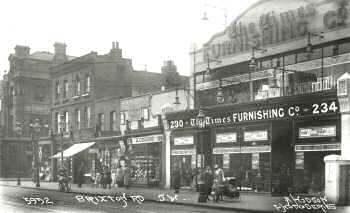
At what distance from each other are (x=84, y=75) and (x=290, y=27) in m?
25.2

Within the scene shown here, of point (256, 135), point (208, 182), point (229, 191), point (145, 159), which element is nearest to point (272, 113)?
point (256, 135)

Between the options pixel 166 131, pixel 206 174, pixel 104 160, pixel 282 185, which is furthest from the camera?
pixel 104 160

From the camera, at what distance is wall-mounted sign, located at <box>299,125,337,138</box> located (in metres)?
23.2

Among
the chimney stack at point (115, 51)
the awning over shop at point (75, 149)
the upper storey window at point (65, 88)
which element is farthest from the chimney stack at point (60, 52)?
the awning over shop at point (75, 149)

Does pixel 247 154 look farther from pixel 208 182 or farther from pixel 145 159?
pixel 145 159

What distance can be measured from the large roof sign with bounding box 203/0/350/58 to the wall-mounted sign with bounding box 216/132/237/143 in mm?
4925

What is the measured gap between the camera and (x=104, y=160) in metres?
41.3

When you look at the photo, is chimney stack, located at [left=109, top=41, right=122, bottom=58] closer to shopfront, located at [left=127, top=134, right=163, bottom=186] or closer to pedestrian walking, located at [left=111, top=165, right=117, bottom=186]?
pedestrian walking, located at [left=111, top=165, right=117, bottom=186]

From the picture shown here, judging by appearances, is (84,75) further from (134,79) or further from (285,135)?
(285,135)

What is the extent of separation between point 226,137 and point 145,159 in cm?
832

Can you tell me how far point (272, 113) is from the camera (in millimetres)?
26078

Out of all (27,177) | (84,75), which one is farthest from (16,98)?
(84,75)

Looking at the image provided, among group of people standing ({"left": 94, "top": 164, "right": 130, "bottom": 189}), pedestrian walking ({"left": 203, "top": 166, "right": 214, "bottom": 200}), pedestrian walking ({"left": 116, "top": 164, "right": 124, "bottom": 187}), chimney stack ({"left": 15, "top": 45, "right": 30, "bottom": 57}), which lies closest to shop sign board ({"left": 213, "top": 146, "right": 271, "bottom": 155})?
pedestrian walking ({"left": 203, "top": 166, "right": 214, "bottom": 200})
